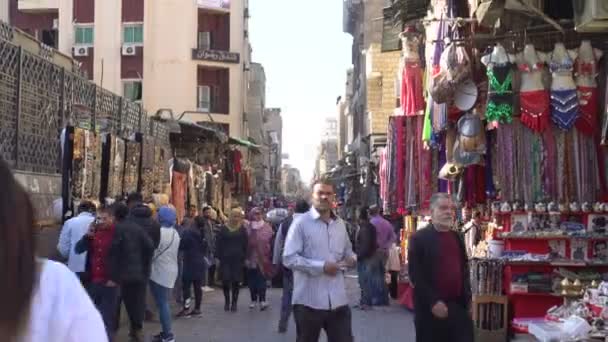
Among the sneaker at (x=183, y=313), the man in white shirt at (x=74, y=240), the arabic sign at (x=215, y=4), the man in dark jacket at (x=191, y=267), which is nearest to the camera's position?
the man in white shirt at (x=74, y=240)

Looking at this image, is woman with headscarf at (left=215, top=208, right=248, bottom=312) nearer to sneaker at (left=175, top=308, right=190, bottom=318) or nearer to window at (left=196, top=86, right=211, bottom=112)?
sneaker at (left=175, top=308, right=190, bottom=318)

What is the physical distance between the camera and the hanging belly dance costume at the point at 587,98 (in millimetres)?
9000

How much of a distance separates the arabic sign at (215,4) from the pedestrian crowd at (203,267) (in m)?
23.7

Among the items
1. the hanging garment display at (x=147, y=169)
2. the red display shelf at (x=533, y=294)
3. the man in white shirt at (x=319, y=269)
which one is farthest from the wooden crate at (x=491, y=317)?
the hanging garment display at (x=147, y=169)

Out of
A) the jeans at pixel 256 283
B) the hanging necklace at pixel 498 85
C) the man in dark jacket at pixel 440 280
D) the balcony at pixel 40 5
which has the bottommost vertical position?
the jeans at pixel 256 283

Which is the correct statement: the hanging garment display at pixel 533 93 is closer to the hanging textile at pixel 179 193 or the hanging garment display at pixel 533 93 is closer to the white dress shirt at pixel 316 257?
the white dress shirt at pixel 316 257

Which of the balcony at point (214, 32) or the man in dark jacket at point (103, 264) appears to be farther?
the balcony at point (214, 32)

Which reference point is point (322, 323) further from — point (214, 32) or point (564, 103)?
point (214, 32)

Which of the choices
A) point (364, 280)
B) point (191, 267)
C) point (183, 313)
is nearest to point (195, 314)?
point (183, 313)

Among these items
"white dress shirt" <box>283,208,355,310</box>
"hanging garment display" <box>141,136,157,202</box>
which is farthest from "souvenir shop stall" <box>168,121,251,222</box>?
"white dress shirt" <box>283,208,355,310</box>

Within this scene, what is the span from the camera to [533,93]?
29.8ft

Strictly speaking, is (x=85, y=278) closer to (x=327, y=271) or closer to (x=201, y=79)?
(x=327, y=271)

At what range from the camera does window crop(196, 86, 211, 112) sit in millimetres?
39344

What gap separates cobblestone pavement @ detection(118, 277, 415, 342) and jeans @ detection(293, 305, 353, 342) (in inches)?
167
